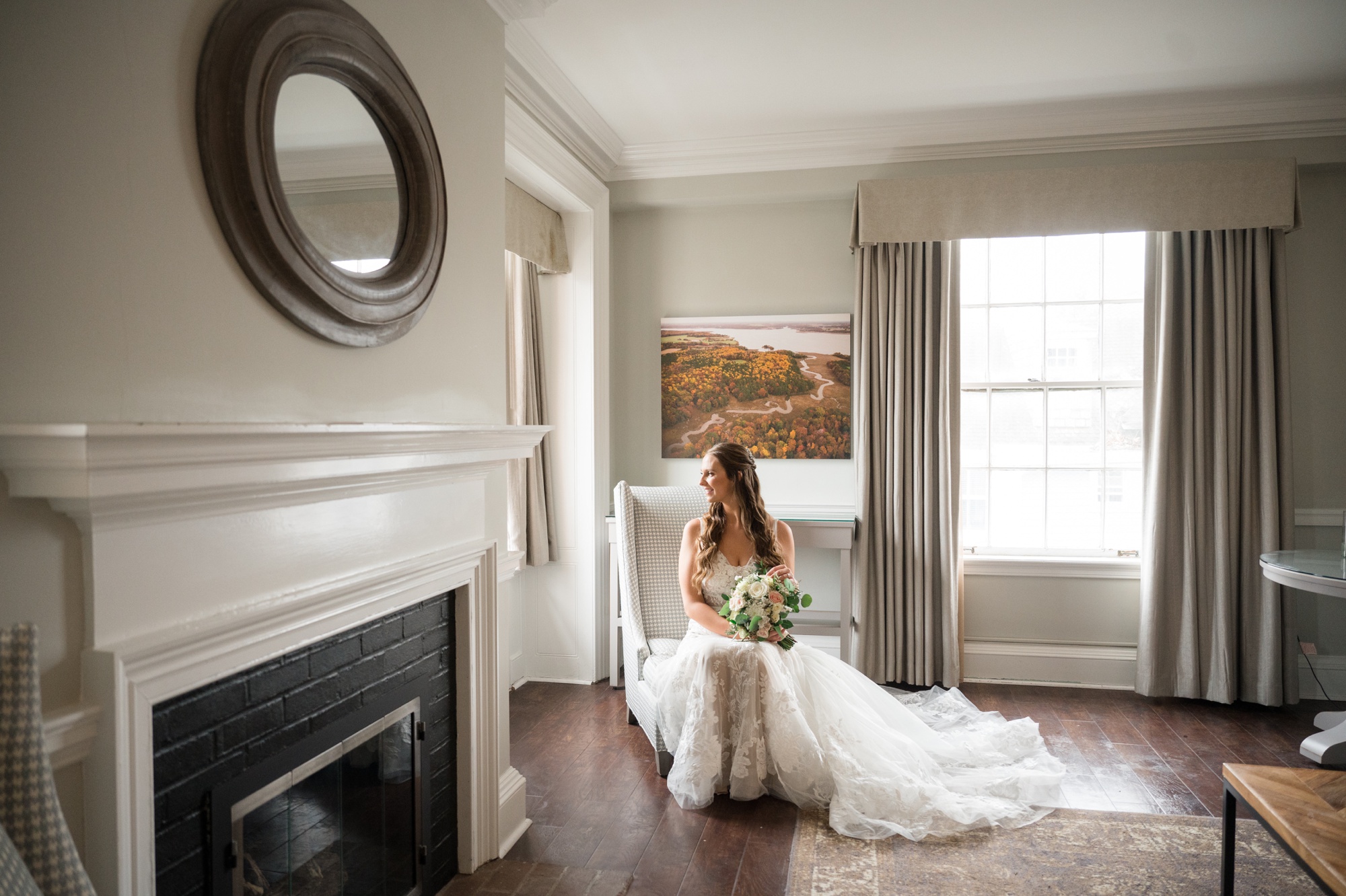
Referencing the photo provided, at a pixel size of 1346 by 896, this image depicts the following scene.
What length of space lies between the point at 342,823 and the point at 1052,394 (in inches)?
156

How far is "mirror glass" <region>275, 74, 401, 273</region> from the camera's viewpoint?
5.90ft

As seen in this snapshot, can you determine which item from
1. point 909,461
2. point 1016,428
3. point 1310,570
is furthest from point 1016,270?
point 1310,570

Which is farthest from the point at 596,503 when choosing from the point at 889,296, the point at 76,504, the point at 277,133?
the point at 76,504

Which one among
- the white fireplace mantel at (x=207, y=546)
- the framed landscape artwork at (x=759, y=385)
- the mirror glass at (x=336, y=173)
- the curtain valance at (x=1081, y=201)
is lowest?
the white fireplace mantel at (x=207, y=546)

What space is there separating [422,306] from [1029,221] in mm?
3210

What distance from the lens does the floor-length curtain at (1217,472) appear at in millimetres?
4051

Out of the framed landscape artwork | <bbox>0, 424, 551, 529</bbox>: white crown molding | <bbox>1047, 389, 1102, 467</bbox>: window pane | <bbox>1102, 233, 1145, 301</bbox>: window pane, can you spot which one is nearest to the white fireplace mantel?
<bbox>0, 424, 551, 529</bbox>: white crown molding

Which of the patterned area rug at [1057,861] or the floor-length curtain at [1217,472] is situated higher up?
the floor-length curtain at [1217,472]

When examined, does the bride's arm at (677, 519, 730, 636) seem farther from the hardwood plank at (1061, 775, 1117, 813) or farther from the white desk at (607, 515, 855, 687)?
the hardwood plank at (1061, 775, 1117, 813)

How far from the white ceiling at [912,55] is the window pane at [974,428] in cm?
146

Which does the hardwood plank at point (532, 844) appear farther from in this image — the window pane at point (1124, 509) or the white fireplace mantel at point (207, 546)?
the window pane at point (1124, 509)

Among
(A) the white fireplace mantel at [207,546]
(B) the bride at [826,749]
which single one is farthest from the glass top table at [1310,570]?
(A) the white fireplace mantel at [207,546]

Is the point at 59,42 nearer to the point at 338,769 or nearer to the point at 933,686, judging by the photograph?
the point at 338,769

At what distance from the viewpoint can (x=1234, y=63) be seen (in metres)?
3.60
